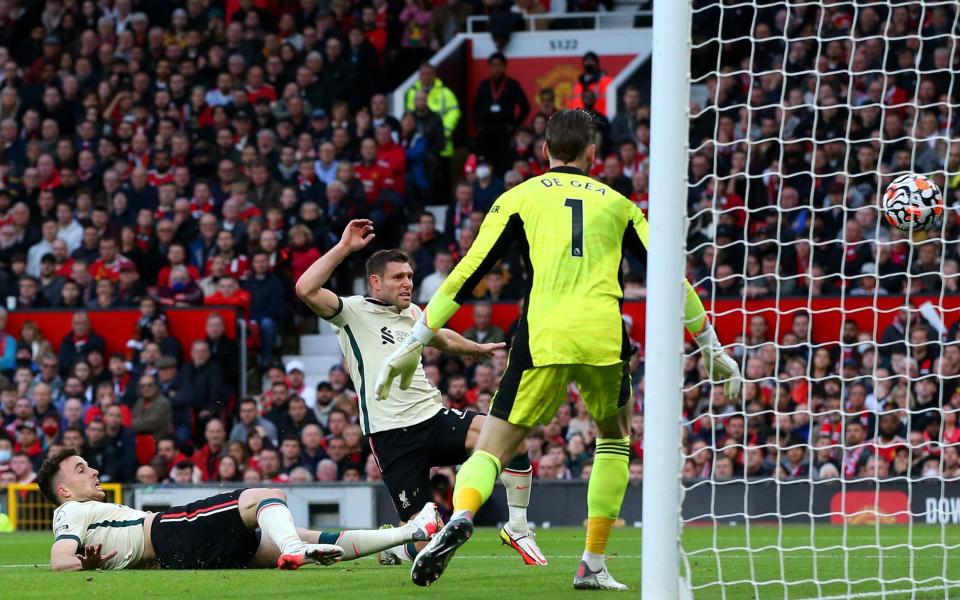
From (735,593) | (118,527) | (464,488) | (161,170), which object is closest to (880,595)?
(735,593)

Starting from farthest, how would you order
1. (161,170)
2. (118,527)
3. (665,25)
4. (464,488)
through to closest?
(161,170) → (118,527) → (464,488) → (665,25)

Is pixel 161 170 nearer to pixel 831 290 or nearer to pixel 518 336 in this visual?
pixel 831 290

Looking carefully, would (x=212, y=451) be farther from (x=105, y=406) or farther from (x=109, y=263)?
(x=109, y=263)

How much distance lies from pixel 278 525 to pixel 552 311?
2.06 meters

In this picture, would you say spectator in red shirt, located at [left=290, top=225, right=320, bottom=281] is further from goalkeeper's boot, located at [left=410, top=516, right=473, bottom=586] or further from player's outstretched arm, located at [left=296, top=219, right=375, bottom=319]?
goalkeeper's boot, located at [left=410, top=516, right=473, bottom=586]

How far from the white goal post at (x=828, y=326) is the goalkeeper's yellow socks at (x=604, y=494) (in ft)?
1.59

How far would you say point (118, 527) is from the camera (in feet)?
26.3

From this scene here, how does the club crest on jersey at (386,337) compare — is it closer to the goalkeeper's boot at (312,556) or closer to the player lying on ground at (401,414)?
the player lying on ground at (401,414)

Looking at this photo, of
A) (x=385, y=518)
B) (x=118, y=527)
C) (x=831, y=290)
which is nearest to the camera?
(x=118, y=527)

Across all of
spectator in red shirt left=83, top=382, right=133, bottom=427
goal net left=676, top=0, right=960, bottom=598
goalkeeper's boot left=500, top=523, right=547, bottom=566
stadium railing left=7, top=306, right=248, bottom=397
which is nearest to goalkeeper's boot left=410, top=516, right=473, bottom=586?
goalkeeper's boot left=500, top=523, right=547, bottom=566

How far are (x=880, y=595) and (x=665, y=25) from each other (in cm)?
267

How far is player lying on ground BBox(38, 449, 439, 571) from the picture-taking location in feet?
25.5

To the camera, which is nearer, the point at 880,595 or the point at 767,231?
the point at 880,595

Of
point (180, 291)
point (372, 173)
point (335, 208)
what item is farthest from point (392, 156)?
point (180, 291)
